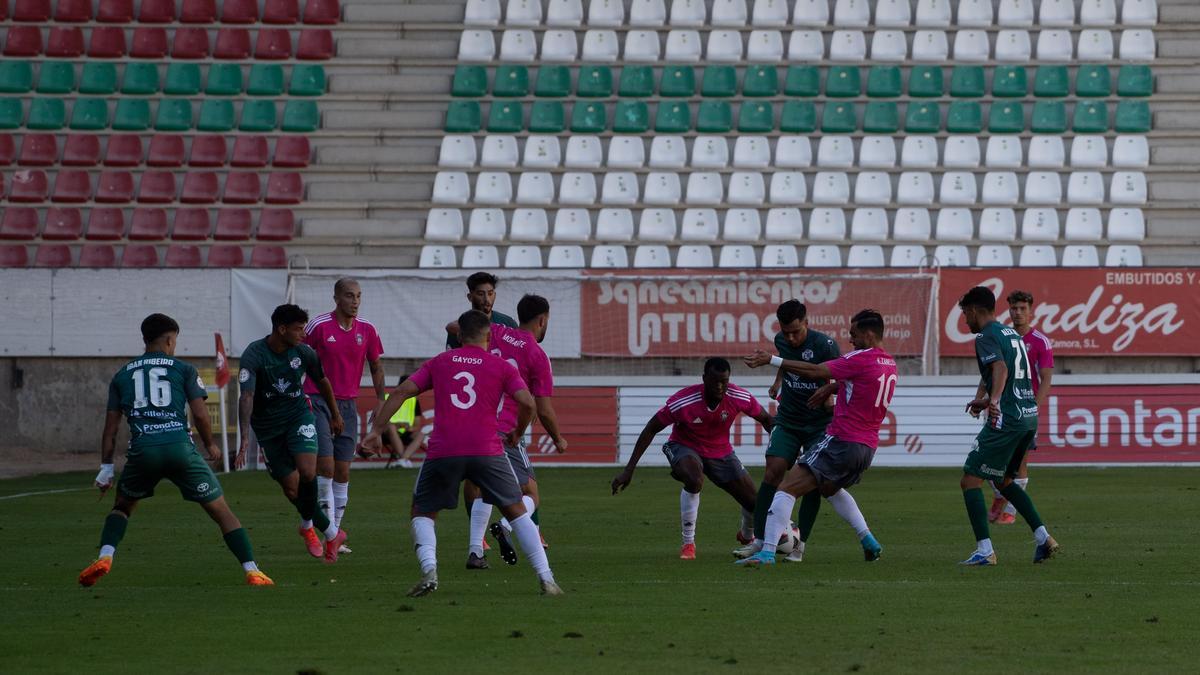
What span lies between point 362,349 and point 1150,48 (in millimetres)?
21139

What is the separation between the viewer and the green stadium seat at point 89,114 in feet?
99.6

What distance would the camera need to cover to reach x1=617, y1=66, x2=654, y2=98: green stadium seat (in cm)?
3003

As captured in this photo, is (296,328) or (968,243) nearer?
(296,328)

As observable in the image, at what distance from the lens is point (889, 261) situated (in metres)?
27.4

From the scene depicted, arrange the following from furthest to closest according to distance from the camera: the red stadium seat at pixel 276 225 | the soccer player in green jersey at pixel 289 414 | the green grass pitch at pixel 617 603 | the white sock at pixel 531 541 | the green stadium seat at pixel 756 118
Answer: the green stadium seat at pixel 756 118 → the red stadium seat at pixel 276 225 → the soccer player in green jersey at pixel 289 414 → the white sock at pixel 531 541 → the green grass pitch at pixel 617 603

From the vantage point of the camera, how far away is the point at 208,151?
29.8 metres

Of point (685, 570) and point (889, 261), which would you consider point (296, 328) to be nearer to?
point (685, 570)

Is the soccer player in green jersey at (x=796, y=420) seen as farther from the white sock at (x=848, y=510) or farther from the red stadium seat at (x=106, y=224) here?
the red stadium seat at (x=106, y=224)

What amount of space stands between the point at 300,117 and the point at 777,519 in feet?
66.9

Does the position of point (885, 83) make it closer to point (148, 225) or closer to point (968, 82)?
point (968, 82)

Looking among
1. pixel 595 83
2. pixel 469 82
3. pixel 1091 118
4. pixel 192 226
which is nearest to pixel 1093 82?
pixel 1091 118

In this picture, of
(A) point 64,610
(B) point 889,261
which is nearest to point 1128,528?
(A) point 64,610

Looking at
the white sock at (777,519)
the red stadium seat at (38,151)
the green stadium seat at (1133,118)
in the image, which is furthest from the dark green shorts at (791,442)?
the red stadium seat at (38,151)

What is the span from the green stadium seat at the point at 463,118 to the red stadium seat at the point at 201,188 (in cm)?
438
